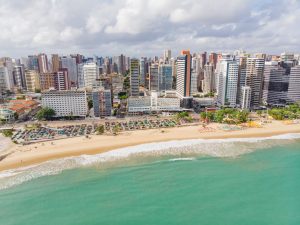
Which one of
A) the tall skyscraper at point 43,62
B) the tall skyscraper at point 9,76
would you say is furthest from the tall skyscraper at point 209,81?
the tall skyscraper at point 43,62

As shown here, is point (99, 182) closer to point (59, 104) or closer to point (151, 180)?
point (151, 180)

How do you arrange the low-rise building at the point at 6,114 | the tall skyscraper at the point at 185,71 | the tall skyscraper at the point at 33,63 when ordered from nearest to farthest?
the low-rise building at the point at 6,114 → the tall skyscraper at the point at 185,71 → the tall skyscraper at the point at 33,63

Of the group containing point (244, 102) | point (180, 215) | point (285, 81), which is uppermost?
point (285, 81)

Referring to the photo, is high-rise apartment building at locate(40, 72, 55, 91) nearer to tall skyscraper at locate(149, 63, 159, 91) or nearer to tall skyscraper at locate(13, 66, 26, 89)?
tall skyscraper at locate(13, 66, 26, 89)

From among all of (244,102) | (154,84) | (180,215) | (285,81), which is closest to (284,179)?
(180,215)

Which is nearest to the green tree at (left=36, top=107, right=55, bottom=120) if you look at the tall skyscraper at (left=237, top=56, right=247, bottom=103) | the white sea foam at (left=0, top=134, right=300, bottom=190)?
the white sea foam at (left=0, top=134, right=300, bottom=190)

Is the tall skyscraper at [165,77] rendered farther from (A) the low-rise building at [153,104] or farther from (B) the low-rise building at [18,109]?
(B) the low-rise building at [18,109]

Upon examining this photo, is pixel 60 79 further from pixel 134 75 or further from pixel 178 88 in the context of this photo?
pixel 178 88

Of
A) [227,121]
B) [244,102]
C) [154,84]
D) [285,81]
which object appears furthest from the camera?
[154,84]

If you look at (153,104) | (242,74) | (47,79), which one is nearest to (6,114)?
(47,79)
